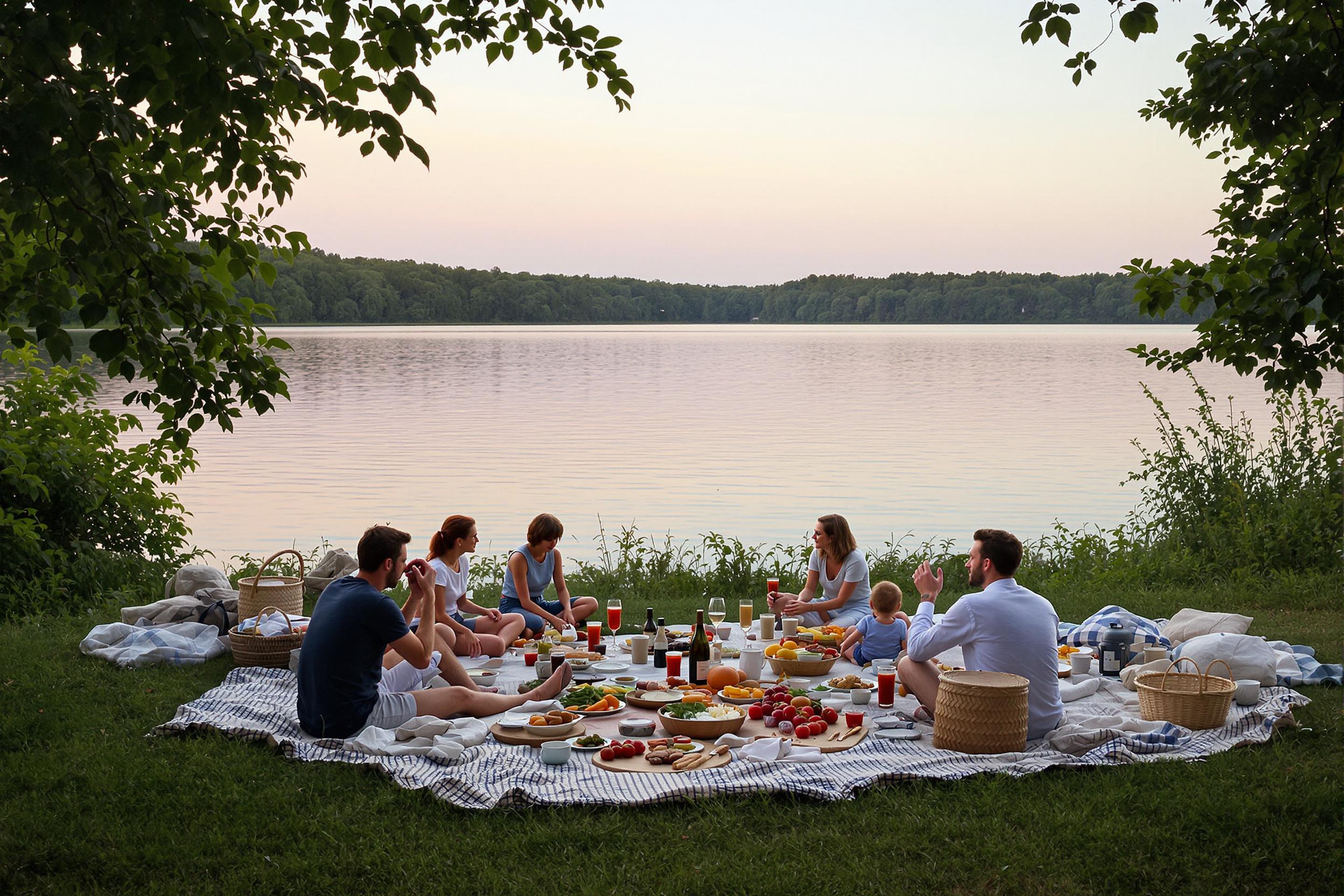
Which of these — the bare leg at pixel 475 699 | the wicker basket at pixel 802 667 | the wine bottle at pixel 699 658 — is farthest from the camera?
the wicker basket at pixel 802 667

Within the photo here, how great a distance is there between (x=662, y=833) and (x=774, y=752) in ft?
3.42

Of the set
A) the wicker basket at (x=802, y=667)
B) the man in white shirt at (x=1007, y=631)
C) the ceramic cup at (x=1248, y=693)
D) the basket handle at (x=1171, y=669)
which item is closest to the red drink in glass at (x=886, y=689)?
the man in white shirt at (x=1007, y=631)

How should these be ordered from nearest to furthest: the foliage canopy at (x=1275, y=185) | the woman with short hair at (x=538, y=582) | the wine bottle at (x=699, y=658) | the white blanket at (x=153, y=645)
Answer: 1. the foliage canopy at (x=1275, y=185)
2. the wine bottle at (x=699, y=658)
3. the white blanket at (x=153, y=645)
4. the woman with short hair at (x=538, y=582)

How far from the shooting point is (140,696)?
6527mm

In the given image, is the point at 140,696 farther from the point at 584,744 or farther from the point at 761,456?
the point at 761,456

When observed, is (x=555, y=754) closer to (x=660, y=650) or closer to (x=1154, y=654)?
(x=660, y=650)

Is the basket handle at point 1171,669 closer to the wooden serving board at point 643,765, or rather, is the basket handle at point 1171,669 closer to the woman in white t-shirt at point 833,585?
the woman in white t-shirt at point 833,585

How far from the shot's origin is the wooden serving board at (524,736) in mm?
5773

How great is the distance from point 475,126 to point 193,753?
2382cm

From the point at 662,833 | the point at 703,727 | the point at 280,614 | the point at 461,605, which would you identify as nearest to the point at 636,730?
the point at 703,727

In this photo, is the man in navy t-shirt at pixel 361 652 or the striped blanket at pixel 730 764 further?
the man in navy t-shirt at pixel 361 652

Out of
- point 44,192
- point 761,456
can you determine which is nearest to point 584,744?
point 44,192

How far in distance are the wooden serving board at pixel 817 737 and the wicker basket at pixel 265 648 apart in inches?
128

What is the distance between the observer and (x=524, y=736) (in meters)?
5.80
